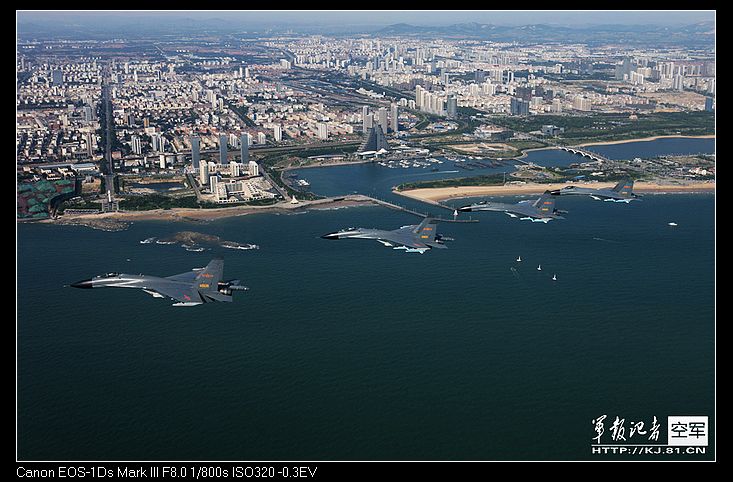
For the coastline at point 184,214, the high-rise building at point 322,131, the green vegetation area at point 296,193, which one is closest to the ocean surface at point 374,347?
the coastline at point 184,214

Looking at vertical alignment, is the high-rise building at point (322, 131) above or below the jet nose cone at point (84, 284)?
above

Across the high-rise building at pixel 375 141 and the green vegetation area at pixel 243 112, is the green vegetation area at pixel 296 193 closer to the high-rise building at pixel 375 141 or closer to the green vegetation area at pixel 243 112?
the high-rise building at pixel 375 141

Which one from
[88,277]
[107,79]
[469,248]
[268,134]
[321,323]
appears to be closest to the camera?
[321,323]

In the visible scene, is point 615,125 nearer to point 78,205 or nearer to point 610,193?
point 610,193

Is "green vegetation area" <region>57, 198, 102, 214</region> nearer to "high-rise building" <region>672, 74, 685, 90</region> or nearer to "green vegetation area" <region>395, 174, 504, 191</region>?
"green vegetation area" <region>395, 174, 504, 191</region>

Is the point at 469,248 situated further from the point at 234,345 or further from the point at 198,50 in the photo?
the point at 198,50

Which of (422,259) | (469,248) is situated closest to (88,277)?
(422,259)
